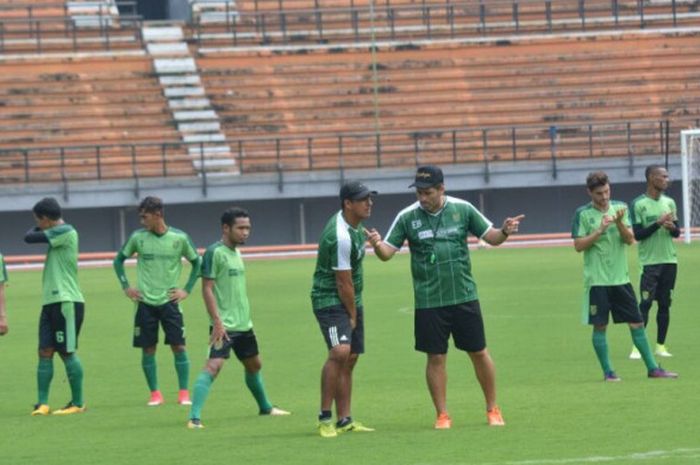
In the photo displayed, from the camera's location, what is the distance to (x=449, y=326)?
1208cm

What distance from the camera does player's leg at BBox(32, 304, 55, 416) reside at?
14.1 metres

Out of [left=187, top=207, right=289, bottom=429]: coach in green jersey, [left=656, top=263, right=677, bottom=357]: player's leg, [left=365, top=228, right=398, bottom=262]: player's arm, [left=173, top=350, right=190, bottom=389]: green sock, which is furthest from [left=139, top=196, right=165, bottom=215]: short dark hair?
[left=656, top=263, right=677, bottom=357]: player's leg

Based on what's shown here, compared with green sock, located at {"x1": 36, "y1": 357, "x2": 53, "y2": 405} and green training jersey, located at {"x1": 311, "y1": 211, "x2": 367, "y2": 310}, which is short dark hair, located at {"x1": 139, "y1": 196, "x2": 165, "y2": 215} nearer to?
green sock, located at {"x1": 36, "y1": 357, "x2": 53, "y2": 405}

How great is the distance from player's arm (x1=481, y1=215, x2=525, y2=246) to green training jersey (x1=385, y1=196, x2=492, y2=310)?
0.21ft

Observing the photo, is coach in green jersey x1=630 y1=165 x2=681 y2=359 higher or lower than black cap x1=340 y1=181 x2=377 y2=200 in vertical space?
lower

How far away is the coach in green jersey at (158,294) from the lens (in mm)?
14469

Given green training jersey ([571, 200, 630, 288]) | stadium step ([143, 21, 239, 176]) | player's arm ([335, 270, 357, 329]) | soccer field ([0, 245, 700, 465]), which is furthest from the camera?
stadium step ([143, 21, 239, 176])

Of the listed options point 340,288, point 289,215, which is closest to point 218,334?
point 340,288

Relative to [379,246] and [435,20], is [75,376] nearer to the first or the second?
[379,246]

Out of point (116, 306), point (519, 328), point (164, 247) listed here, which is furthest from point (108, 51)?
point (164, 247)

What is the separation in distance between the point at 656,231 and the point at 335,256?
597 cm

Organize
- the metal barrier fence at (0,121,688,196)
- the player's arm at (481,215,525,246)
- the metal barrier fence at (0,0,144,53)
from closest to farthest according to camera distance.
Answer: the player's arm at (481,215,525,246), the metal barrier fence at (0,121,688,196), the metal barrier fence at (0,0,144,53)

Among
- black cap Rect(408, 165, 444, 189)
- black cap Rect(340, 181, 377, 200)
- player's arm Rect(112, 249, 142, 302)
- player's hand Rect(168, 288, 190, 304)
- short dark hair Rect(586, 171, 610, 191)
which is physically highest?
black cap Rect(408, 165, 444, 189)

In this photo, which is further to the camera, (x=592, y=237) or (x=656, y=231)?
(x=656, y=231)
